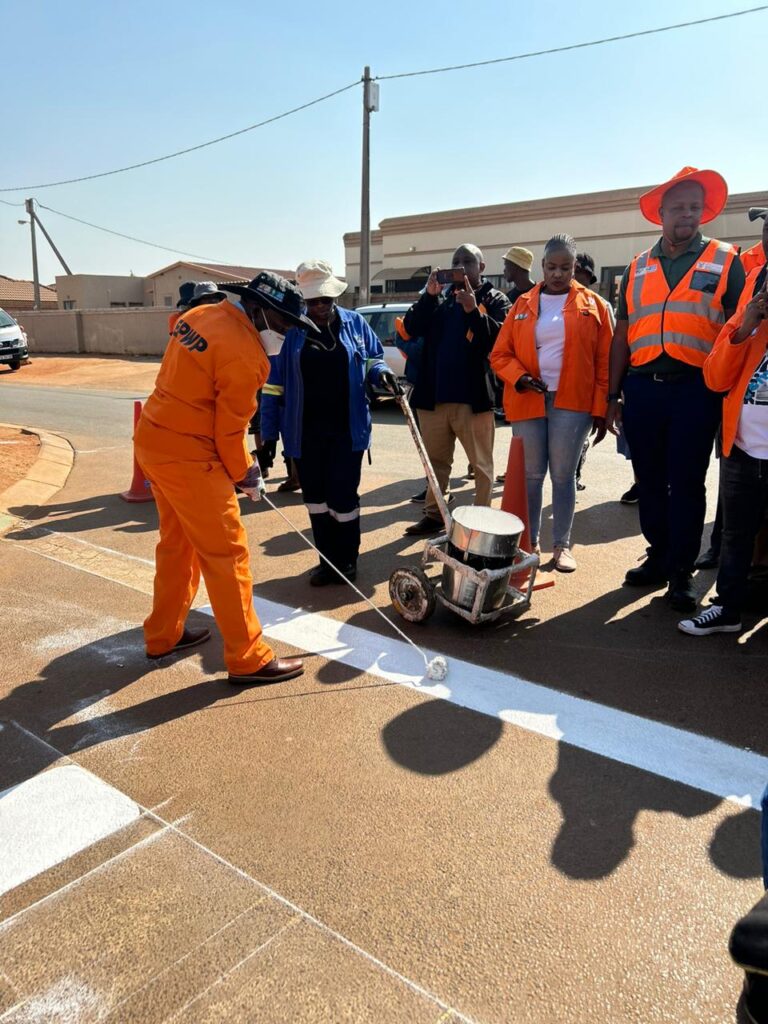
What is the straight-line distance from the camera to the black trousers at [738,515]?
3.75 meters

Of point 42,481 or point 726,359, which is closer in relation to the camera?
point 726,359

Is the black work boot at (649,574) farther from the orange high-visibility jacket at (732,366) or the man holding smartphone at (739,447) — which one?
the orange high-visibility jacket at (732,366)

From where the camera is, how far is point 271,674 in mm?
3592

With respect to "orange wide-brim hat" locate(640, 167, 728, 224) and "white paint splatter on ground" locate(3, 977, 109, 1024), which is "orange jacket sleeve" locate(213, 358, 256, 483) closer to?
"white paint splatter on ground" locate(3, 977, 109, 1024)

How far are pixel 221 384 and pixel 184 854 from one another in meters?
1.89

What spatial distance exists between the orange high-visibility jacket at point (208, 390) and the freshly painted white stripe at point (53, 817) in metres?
1.42

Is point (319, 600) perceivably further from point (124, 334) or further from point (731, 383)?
point (124, 334)

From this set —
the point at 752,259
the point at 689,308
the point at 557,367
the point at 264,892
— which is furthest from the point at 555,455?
the point at 264,892

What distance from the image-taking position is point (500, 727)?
125 inches

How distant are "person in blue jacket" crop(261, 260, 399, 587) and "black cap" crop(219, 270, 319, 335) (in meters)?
1.11

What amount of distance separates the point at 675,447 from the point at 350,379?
2023mm

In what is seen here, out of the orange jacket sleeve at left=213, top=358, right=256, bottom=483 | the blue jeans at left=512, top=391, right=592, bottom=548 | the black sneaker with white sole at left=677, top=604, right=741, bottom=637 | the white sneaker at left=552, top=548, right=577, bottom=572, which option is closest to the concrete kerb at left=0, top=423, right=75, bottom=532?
the orange jacket sleeve at left=213, top=358, right=256, bottom=483

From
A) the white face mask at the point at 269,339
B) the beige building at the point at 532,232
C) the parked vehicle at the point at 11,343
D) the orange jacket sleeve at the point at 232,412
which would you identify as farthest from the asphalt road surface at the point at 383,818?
the parked vehicle at the point at 11,343

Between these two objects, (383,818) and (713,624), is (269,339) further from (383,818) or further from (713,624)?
(713,624)
